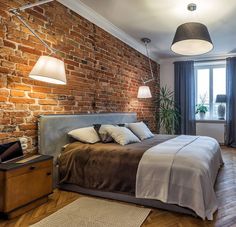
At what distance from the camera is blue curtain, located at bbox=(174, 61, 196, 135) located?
6273 mm

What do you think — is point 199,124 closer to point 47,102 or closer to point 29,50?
point 47,102

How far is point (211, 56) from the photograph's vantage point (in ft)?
20.2

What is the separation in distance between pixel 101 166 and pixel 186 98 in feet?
14.4

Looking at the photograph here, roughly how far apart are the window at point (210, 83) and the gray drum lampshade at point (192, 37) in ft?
12.1

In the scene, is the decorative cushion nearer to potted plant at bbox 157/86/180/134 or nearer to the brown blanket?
the brown blanket

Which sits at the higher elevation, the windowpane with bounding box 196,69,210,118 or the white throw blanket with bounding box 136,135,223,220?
the windowpane with bounding box 196,69,210,118

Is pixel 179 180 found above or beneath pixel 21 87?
beneath

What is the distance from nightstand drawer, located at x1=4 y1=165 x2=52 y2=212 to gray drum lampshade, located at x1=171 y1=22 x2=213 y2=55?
6.91 feet

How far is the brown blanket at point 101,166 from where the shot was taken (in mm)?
2455

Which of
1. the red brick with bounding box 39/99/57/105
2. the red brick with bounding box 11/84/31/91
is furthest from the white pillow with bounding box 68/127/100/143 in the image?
the red brick with bounding box 11/84/31/91

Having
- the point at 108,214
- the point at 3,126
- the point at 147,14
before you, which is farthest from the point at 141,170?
the point at 147,14

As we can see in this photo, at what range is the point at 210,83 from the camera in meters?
6.45

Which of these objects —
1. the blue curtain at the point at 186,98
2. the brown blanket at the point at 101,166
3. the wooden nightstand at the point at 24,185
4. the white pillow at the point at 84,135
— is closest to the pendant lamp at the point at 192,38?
the brown blanket at the point at 101,166

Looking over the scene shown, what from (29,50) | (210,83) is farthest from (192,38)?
(210,83)
